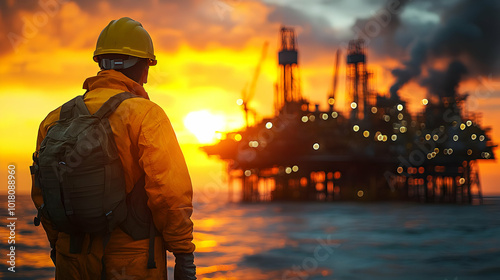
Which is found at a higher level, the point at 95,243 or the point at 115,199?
the point at 115,199

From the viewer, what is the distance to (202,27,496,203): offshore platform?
7294cm

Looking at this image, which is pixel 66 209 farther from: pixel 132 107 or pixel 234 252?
pixel 234 252

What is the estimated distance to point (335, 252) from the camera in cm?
2588

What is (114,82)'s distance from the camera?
9.12 feet

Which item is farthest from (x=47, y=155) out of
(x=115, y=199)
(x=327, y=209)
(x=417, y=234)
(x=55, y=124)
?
(x=327, y=209)

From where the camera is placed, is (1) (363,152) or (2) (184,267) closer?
(2) (184,267)

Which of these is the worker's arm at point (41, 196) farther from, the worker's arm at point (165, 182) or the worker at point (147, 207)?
the worker's arm at point (165, 182)

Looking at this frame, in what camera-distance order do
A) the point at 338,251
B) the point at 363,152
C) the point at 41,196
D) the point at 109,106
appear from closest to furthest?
the point at 109,106
the point at 41,196
the point at 338,251
the point at 363,152

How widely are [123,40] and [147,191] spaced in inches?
32.2

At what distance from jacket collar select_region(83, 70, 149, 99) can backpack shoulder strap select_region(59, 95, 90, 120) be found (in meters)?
0.10

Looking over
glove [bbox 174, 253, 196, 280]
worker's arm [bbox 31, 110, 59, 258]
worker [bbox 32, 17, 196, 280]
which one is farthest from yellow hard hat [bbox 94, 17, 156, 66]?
glove [bbox 174, 253, 196, 280]

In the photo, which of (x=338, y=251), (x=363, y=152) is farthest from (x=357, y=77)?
(x=338, y=251)

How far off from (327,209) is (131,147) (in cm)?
6652

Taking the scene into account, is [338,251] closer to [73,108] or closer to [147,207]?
Result: [147,207]
